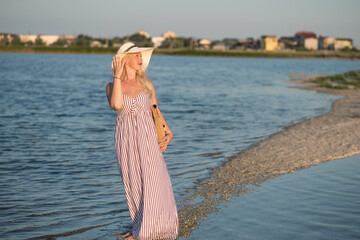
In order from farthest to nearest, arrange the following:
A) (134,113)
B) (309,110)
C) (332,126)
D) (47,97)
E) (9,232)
→ (47,97)
(309,110)
(332,126)
(9,232)
(134,113)

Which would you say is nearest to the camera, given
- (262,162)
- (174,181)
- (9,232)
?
(9,232)

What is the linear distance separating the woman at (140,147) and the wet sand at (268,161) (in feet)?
2.24

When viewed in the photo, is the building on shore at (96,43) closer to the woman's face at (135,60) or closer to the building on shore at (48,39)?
the building on shore at (48,39)

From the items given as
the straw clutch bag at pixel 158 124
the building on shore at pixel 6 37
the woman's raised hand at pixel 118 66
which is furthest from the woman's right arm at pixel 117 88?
the building on shore at pixel 6 37

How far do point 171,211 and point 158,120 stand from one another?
3.07ft

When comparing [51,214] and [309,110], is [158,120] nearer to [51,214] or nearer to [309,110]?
[51,214]

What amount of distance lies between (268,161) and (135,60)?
4955mm

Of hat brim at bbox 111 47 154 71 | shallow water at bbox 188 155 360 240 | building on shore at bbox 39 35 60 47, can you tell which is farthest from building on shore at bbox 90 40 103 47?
hat brim at bbox 111 47 154 71

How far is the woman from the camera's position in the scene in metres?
4.47

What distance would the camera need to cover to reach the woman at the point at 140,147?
14.7 ft

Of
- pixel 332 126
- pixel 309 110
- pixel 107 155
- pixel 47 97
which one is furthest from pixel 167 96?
pixel 107 155

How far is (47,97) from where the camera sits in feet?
82.8

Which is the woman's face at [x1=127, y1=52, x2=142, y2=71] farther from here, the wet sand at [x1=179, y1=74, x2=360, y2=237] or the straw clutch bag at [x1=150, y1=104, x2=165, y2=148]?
the wet sand at [x1=179, y1=74, x2=360, y2=237]

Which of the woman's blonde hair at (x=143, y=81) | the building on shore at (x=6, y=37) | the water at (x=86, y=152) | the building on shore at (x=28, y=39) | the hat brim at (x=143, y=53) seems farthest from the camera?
the building on shore at (x=28, y=39)
